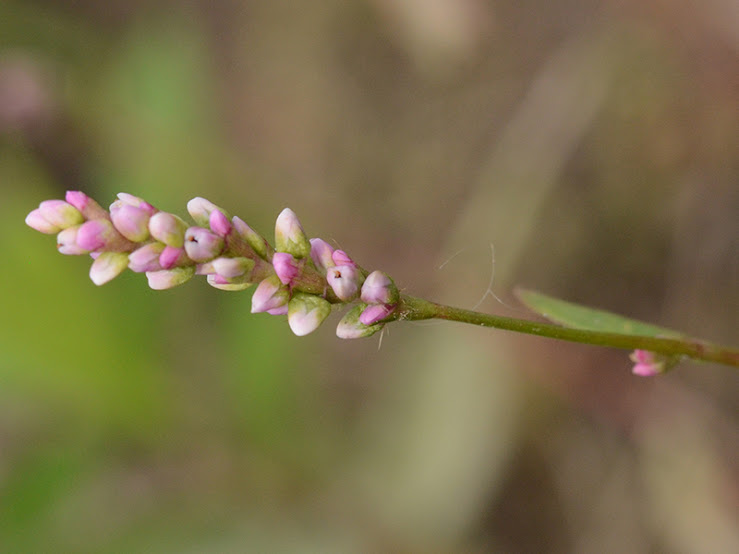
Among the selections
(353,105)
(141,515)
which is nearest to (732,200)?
(353,105)

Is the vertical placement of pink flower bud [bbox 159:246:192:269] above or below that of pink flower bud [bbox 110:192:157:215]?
below

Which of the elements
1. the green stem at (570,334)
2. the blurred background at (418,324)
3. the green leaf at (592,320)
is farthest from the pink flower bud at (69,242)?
the blurred background at (418,324)

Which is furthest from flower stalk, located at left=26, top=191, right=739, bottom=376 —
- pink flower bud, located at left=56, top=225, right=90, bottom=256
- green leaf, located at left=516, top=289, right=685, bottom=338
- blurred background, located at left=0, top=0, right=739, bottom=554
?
blurred background, located at left=0, top=0, right=739, bottom=554

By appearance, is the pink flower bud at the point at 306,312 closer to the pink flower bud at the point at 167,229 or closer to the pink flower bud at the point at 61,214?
the pink flower bud at the point at 167,229

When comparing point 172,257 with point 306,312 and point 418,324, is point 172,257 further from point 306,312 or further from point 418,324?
point 418,324

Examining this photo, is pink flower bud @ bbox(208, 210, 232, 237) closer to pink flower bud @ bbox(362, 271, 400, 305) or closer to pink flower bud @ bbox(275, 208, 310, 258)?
pink flower bud @ bbox(275, 208, 310, 258)
